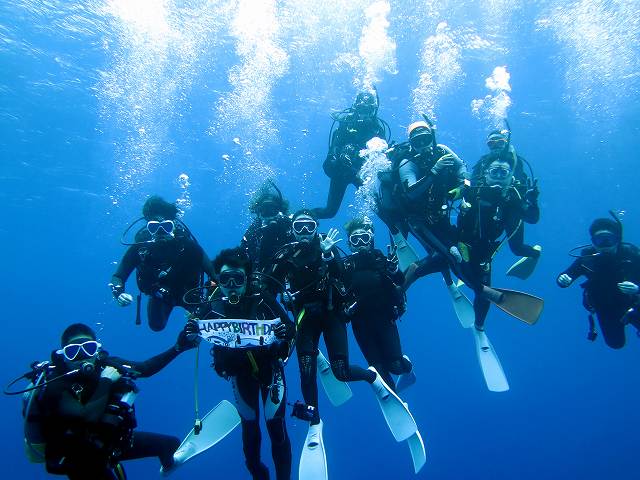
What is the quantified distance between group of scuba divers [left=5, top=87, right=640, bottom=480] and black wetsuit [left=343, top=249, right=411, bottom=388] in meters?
0.02

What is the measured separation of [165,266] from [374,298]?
4178mm

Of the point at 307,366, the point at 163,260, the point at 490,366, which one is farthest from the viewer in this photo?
the point at 490,366

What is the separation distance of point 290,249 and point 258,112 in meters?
22.0

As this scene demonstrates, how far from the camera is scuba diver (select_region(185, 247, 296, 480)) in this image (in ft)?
19.1

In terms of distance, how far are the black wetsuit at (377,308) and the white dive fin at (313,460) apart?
1973mm

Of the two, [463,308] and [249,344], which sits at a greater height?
[463,308]

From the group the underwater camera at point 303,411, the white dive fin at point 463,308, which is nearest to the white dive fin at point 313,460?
the underwater camera at point 303,411

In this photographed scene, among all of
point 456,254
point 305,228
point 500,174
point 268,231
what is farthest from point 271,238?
point 500,174

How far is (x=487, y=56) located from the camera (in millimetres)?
24641

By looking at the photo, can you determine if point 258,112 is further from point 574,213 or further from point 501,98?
point 574,213

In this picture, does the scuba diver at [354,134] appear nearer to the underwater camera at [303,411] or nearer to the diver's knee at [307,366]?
the diver's knee at [307,366]

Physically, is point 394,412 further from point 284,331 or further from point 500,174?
point 500,174

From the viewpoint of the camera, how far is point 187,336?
229 inches

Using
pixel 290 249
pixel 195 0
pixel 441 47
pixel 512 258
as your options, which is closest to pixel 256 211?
pixel 290 249
